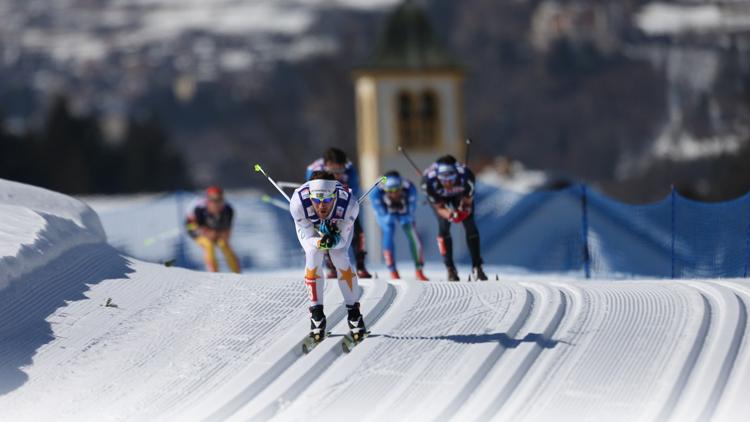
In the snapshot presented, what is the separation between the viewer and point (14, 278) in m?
11.7

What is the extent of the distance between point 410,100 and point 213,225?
2671 cm

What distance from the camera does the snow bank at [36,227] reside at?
11945 millimetres

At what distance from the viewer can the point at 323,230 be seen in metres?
10.5

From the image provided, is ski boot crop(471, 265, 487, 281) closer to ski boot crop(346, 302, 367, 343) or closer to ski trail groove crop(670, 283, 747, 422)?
ski trail groove crop(670, 283, 747, 422)

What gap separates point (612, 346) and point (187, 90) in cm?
19141

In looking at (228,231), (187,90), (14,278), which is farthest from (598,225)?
(187,90)

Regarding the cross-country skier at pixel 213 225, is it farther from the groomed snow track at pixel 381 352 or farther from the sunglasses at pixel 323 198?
the sunglasses at pixel 323 198

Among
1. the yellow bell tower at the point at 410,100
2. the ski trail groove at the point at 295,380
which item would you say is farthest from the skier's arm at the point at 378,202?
the yellow bell tower at the point at 410,100

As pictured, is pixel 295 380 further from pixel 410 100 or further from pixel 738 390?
pixel 410 100

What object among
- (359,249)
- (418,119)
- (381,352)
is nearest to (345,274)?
(381,352)

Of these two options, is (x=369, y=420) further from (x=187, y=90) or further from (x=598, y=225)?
(x=187, y=90)

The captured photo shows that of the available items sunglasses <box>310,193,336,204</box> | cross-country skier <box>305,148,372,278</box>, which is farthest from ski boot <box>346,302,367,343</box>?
cross-country skier <box>305,148,372,278</box>

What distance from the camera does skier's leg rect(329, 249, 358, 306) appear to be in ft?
35.0

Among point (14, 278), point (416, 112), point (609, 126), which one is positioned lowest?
point (609, 126)
